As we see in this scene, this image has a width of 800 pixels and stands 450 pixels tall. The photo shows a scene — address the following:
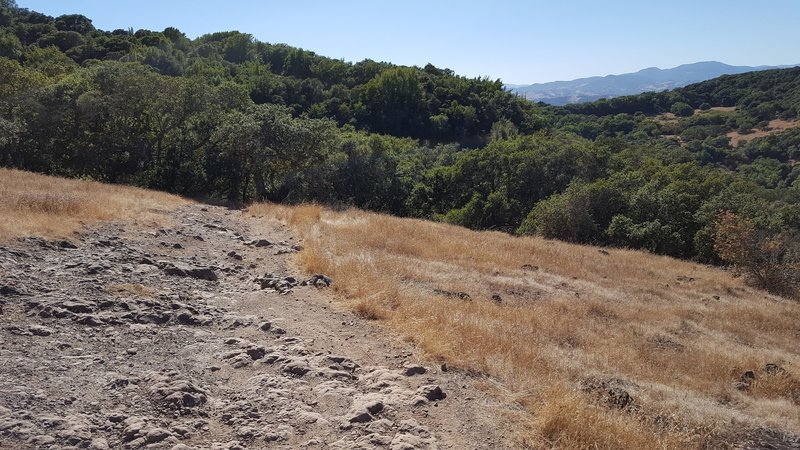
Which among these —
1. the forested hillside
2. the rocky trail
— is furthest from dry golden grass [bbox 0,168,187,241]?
the forested hillside

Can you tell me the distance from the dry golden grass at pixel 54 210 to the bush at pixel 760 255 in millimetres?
17802

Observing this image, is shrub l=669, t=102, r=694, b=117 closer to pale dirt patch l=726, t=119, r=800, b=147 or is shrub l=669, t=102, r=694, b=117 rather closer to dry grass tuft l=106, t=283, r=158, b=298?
pale dirt patch l=726, t=119, r=800, b=147

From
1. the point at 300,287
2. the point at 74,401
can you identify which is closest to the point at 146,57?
the point at 300,287

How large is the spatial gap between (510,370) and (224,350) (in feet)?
10.7

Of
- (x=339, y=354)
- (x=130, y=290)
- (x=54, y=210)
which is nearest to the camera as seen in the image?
(x=339, y=354)

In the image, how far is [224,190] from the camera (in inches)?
1126

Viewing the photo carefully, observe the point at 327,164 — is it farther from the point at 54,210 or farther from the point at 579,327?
the point at 579,327

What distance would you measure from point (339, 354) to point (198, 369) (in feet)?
4.92

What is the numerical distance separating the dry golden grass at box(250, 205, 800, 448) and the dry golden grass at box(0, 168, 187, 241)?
13.6 feet

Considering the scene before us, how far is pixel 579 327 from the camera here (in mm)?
9773

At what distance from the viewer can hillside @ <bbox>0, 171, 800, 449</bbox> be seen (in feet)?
14.2

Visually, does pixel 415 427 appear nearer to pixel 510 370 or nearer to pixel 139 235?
pixel 510 370

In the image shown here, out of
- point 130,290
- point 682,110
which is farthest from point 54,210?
point 682,110

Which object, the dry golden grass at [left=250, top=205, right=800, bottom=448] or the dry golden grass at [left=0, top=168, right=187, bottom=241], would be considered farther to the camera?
the dry golden grass at [left=0, top=168, right=187, bottom=241]
